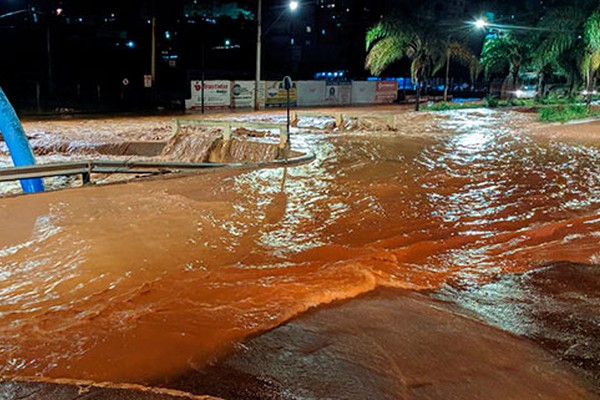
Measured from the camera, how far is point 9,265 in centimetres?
581

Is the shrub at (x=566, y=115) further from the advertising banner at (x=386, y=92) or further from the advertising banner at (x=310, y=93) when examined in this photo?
the advertising banner at (x=386, y=92)

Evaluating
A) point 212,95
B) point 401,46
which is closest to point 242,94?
point 212,95

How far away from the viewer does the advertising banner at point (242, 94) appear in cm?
3262

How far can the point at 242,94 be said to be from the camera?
33.1 metres

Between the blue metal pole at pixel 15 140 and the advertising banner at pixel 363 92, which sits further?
the advertising banner at pixel 363 92

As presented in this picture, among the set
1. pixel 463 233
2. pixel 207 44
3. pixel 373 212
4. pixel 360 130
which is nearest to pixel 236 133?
pixel 360 130

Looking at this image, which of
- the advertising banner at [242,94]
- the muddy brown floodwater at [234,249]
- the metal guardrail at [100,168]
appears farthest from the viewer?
the advertising banner at [242,94]

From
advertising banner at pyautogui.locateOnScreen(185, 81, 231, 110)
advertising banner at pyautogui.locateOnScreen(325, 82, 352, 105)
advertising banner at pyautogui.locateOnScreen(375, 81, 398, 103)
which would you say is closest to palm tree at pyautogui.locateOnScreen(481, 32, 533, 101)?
advertising banner at pyautogui.locateOnScreen(375, 81, 398, 103)

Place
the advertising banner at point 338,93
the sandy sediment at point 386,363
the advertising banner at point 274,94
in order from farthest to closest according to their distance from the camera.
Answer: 1. the advertising banner at point 338,93
2. the advertising banner at point 274,94
3. the sandy sediment at point 386,363

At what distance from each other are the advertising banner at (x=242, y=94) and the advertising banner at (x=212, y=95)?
1.33 feet

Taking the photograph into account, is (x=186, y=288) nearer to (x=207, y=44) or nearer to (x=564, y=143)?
(x=564, y=143)

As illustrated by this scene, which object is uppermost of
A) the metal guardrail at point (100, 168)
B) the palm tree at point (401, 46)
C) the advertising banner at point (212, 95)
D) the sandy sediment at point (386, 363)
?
the palm tree at point (401, 46)

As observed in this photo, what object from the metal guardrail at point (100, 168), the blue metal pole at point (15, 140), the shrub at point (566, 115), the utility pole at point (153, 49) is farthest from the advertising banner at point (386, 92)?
the blue metal pole at point (15, 140)

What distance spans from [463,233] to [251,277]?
3380mm
